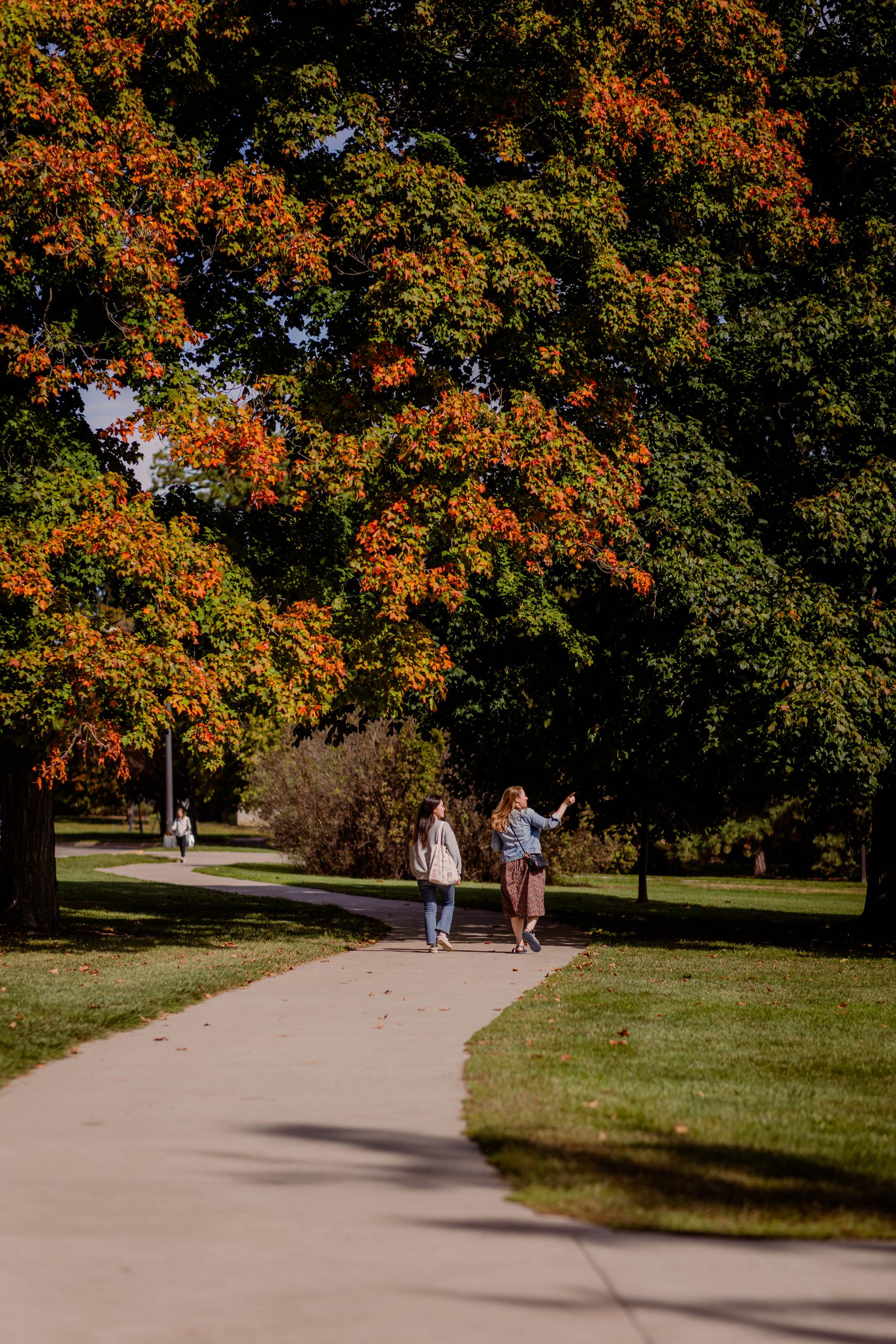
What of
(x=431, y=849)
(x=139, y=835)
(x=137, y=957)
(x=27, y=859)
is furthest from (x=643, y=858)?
(x=139, y=835)

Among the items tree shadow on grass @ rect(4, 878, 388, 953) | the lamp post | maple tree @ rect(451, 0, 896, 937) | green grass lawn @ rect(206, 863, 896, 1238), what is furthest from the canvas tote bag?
the lamp post

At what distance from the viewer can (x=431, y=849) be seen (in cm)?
1398

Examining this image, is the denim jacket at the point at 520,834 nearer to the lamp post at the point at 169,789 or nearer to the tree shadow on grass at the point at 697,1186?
the tree shadow on grass at the point at 697,1186

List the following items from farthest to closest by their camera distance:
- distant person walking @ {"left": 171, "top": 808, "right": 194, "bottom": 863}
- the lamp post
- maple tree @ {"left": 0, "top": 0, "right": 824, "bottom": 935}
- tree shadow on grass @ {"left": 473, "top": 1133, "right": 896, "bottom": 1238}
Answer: the lamp post
distant person walking @ {"left": 171, "top": 808, "right": 194, "bottom": 863}
maple tree @ {"left": 0, "top": 0, "right": 824, "bottom": 935}
tree shadow on grass @ {"left": 473, "top": 1133, "right": 896, "bottom": 1238}

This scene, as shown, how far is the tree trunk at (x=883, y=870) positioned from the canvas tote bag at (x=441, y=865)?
680cm

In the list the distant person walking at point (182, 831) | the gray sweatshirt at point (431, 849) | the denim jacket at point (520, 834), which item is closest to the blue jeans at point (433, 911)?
the gray sweatshirt at point (431, 849)

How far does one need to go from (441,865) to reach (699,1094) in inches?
289

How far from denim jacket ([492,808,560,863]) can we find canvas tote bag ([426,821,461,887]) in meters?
0.50

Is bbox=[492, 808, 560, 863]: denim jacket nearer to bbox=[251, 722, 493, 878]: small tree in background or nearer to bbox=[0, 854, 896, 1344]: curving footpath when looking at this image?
bbox=[0, 854, 896, 1344]: curving footpath

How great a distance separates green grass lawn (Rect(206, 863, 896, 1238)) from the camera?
15.4 ft

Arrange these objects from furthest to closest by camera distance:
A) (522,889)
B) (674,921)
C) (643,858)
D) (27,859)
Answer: (643,858), (674,921), (27,859), (522,889)

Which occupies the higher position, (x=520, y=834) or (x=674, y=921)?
(x=520, y=834)

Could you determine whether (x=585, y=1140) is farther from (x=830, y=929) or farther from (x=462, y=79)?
(x=830, y=929)

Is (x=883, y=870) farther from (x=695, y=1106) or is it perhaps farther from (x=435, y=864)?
(x=695, y=1106)
